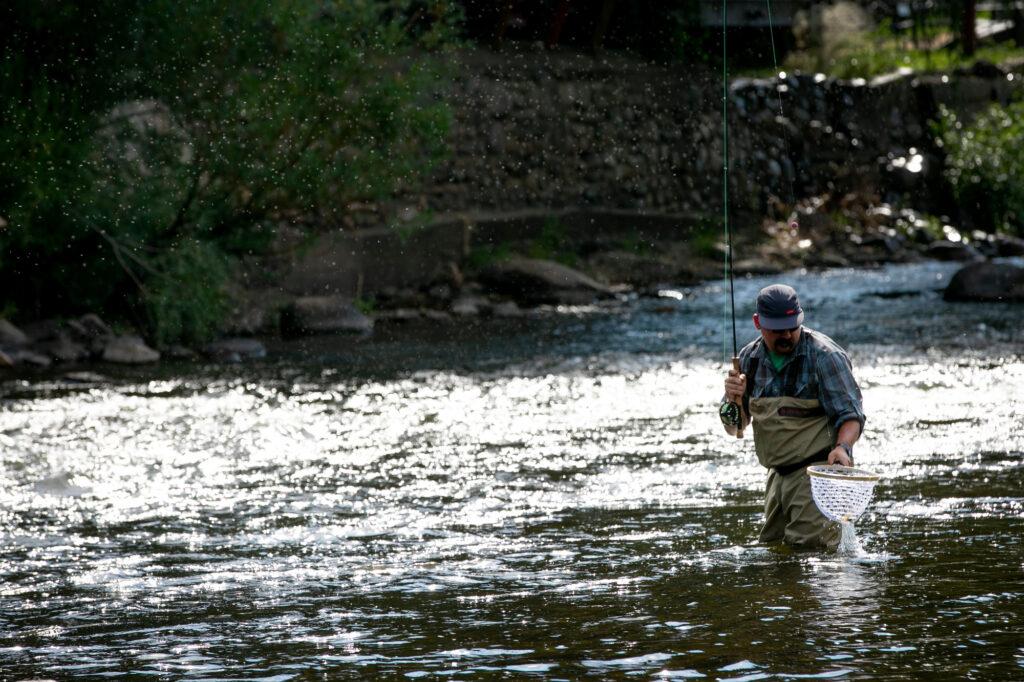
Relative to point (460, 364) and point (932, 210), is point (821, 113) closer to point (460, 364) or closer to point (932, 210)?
point (932, 210)

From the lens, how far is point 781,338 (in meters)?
6.07

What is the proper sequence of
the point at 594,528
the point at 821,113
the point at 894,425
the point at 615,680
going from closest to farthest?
the point at 615,680 < the point at 594,528 < the point at 894,425 < the point at 821,113

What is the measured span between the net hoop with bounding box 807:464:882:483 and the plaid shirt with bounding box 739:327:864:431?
0.24m

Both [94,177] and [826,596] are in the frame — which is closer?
Answer: [826,596]

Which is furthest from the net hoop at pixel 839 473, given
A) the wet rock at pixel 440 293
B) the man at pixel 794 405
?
the wet rock at pixel 440 293

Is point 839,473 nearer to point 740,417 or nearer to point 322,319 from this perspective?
point 740,417

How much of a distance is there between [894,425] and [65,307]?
915 centimetres

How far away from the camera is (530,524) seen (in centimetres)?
756

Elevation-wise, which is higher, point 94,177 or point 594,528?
point 94,177

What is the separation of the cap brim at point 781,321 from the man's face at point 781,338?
0.03m

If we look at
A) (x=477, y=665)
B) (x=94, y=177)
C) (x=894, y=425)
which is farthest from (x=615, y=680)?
(x=94, y=177)

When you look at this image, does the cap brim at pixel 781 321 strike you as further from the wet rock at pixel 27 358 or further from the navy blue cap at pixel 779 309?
the wet rock at pixel 27 358

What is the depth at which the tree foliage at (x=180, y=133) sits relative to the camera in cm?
1412

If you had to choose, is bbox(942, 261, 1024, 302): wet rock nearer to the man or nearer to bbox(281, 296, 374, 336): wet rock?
bbox(281, 296, 374, 336): wet rock
